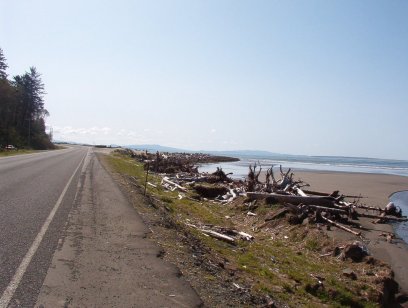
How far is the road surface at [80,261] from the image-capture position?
5.27 meters

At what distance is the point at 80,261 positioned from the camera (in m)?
6.69

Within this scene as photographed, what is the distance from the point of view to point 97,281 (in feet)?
19.2

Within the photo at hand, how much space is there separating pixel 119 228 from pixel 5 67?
67771 mm

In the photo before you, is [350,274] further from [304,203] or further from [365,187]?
[365,187]

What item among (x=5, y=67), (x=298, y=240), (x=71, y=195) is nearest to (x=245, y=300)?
(x=298, y=240)

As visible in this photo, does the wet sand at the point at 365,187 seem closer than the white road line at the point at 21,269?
No

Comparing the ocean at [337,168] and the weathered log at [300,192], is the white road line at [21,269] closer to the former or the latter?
the weathered log at [300,192]

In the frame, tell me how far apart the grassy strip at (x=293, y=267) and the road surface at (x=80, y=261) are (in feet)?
4.22

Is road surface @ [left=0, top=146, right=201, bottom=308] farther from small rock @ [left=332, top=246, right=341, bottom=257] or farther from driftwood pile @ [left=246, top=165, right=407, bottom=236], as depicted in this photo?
driftwood pile @ [left=246, top=165, right=407, bottom=236]

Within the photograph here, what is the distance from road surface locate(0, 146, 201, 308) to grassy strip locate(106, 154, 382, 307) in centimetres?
129

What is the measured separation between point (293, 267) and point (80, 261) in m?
5.71

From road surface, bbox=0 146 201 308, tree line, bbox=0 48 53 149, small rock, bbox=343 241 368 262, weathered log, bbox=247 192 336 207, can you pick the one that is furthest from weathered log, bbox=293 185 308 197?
tree line, bbox=0 48 53 149

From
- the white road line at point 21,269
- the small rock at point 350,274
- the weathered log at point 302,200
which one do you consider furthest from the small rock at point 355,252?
the white road line at point 21,269

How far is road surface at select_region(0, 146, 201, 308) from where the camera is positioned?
17.3 ft
